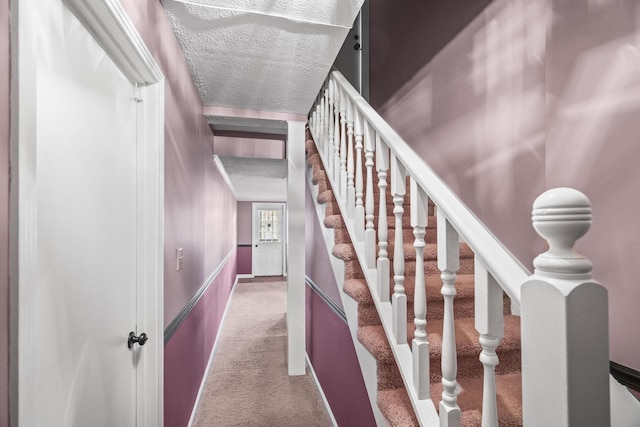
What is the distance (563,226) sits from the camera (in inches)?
19.5

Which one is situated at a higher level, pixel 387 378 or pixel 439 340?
pixel 439 340

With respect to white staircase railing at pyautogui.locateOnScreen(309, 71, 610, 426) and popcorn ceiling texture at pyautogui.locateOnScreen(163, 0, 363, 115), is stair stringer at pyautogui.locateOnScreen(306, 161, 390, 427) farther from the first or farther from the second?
popcorn ceiling texture at pyautogui.locateOnScreen(163, 0, 363, 115)

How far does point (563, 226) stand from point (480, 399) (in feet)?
2.77

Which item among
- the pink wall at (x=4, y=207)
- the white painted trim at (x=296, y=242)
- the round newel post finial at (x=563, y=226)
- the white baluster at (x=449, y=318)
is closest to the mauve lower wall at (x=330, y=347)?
the white painted trim at (x=296, y=242)

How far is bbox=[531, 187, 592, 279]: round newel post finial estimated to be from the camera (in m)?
0.49

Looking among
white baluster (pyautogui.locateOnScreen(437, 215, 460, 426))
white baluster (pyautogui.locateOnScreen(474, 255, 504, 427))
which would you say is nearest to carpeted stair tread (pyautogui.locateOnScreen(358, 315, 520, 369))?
white baluster (pyautogui.locateOnScreen(437, 215, 460, 426))

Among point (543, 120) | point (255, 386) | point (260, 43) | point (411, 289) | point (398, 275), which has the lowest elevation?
point (255, 386)

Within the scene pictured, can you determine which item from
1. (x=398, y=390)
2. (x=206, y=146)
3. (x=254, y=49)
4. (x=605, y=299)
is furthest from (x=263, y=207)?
(x=605, y=299)

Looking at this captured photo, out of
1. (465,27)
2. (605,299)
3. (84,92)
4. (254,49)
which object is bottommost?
(605,299)

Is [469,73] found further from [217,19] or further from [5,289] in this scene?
[5,289]

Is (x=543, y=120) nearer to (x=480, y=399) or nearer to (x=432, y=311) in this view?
(x=432, y=311)

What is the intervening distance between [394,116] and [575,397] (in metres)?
2.63

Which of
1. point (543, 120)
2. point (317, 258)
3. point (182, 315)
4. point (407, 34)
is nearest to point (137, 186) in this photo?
point (182, 315)

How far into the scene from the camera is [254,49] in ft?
5.13
